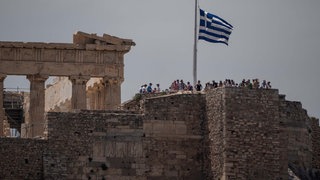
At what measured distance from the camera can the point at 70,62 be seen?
106 meters

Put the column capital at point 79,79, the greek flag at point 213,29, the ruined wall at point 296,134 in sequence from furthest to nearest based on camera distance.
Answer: the column capital at point 79,79 < the greek flag at point 213,29 < the ruined wall at point 296,134

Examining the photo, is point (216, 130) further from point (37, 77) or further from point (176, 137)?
point (37, 77)

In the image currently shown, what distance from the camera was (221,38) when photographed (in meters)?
95.4

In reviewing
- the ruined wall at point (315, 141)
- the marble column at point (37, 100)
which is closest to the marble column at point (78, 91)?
the marble column at point (37, 100)

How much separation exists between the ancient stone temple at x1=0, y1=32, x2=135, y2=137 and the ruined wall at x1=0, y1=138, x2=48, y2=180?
1712 cm

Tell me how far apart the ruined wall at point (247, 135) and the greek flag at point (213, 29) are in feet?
25.4

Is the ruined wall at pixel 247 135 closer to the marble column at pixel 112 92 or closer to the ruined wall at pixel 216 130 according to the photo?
the ruined wall at pixel 216 130

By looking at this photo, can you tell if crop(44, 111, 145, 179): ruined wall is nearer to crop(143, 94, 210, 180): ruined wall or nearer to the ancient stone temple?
crop(143, 94, 210, 180): ruined wall

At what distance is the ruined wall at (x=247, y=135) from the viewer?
8669 cm

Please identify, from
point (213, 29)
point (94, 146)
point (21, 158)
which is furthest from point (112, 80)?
point (21, 158)

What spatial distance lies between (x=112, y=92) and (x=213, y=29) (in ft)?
40.4

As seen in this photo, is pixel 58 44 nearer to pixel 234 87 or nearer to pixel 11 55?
pixel 11 55

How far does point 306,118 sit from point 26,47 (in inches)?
795

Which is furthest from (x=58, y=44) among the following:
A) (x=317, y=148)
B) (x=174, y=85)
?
(x=317, y=148)
